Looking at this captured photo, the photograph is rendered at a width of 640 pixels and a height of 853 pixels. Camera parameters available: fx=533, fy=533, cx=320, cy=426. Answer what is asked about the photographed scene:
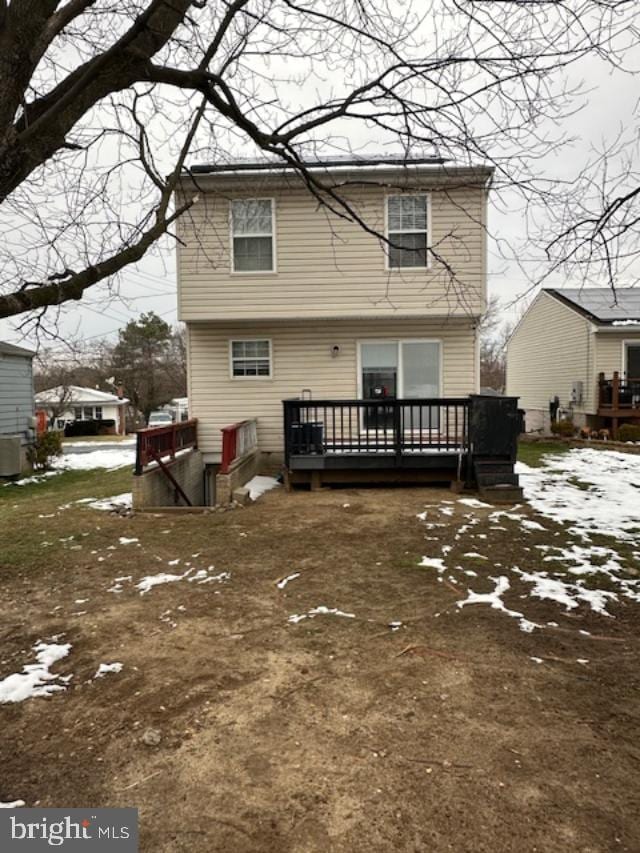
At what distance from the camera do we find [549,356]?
68.7ft

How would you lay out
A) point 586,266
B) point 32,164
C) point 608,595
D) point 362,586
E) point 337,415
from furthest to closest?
point 337,415 → point 586,266 → point 362,586 → point 608,595 → point 32,164

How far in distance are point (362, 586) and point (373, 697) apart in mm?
1687

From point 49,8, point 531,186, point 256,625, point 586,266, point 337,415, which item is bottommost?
point 256,625

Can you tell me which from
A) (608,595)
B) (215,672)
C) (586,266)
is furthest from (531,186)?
(215,672)

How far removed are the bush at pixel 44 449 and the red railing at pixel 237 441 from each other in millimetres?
6799

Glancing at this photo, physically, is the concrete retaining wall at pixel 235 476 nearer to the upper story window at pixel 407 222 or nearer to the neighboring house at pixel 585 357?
the upper story window at pixel 407 222

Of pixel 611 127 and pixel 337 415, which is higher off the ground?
pixel 611 127

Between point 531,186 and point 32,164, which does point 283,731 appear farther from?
point 531,186

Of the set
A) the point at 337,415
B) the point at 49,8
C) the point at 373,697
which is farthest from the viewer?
the point at 337,415

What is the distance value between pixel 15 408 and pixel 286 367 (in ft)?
26.3

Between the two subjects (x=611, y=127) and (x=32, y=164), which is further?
(x=611, y=127)

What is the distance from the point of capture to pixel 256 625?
3.76m

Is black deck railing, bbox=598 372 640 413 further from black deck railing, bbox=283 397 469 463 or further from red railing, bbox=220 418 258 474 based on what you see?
red railing, bbox=220 418 258 474

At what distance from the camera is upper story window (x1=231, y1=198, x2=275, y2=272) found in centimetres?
1030
